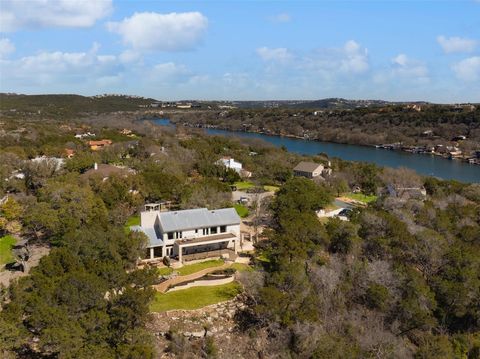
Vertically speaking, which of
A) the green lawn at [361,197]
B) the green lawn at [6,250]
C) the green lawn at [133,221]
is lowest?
the green lawn at [6,250]

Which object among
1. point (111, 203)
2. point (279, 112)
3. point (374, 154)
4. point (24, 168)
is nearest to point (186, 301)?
point (111, 203)

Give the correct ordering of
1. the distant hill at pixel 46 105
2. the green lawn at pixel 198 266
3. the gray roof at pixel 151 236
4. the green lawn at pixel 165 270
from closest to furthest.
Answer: the green lawn at pixel 165 270 → the green lawn at pixel 198 266 → the gray roof at pixel 151 236 → the distant hill at pixel 46 105

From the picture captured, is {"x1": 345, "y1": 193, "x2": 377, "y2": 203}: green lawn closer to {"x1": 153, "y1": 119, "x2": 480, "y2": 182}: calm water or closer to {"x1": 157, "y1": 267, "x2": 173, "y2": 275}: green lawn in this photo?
{"x1": 157, "y1": 267, "x2": 173, "y2": 275}: green lawn

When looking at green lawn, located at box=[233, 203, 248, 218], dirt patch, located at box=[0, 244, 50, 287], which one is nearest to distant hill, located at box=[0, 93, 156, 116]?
green lawn, located at box=[233, 203, 248, 218]

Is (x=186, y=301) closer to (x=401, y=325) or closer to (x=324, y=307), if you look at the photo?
(x=324, y=307)

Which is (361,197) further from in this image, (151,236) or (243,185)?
(151,236)

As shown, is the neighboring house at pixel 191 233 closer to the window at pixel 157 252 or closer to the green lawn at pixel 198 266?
the window at pixel 157 252

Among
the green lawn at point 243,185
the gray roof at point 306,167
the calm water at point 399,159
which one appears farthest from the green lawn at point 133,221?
the calm water at point 399,159
